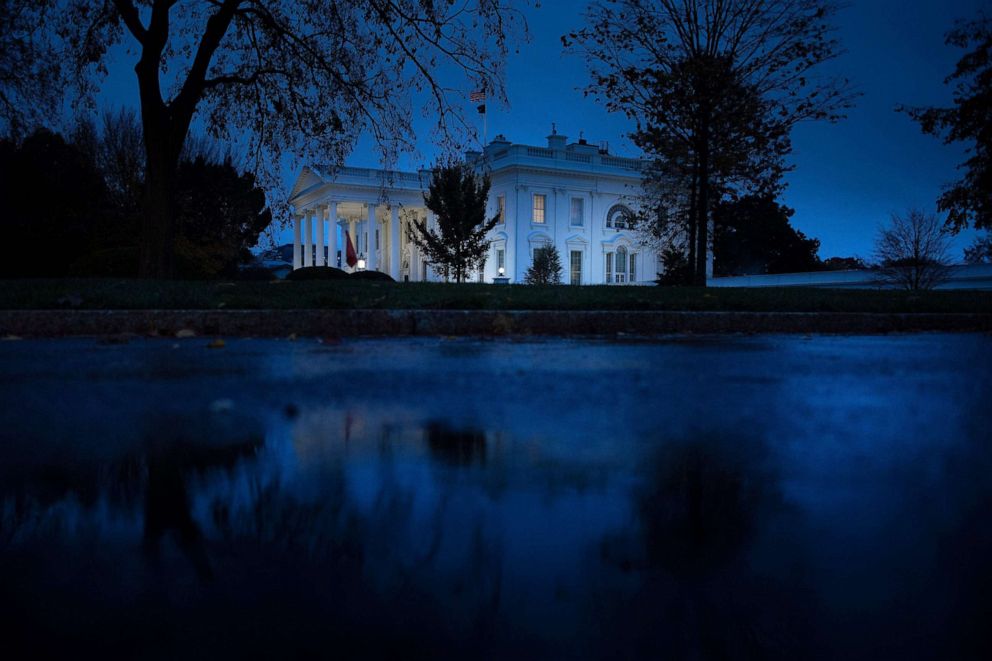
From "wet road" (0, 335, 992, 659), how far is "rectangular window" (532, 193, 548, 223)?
55.6 metres

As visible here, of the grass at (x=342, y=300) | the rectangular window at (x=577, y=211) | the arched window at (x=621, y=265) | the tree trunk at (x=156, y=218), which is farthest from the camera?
the arched window at (x=621, y=265)

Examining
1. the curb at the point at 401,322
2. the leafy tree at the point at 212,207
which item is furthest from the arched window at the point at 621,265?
the curb at the point at 401,322

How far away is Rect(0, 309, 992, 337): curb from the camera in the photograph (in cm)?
776

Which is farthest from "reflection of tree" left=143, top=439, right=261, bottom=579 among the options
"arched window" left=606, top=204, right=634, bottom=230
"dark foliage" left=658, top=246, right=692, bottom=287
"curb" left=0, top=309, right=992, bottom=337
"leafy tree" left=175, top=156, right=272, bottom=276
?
"arched window" left=606, top=204, right=634, bottom=230

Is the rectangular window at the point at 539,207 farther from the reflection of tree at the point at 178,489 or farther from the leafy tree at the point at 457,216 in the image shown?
the reflection of tree at the point at 178,489

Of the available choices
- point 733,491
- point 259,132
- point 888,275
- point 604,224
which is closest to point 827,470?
point 733,491

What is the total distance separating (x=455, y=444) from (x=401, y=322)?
5.64 metres

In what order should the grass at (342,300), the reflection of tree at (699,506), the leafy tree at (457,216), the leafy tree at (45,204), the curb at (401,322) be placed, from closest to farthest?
the reflection of tree at (699,506)
the curb at (401,322)
the grass at (342,300)
the leafy tree at (45,204)
the leafy tree at (457,216)

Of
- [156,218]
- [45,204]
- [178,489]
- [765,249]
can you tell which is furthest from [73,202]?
[765,249]

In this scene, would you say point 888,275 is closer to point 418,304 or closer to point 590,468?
point 418,304

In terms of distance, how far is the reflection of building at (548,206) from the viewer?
188ft

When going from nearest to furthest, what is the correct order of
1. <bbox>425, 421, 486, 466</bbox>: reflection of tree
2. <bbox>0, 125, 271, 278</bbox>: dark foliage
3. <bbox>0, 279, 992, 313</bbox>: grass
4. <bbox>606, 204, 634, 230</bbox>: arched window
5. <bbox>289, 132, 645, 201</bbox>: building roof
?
<bbox>425, 421, 486, 466</bbox>: reflection of tree
<bbox>0, 279, 992, 313</bbox>: grass
<bbox>0, 125, 271, 278</bbox>: dark foliage
<bbox>289, 132, 645, 201</bbox>: building roof
<bbox>606, 204, 634, 230</bbox>: arched window

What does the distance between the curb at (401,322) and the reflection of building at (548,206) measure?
4504cm

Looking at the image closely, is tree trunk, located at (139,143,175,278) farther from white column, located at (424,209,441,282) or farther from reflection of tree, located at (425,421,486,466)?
white column, located at (424,209,441,282)
